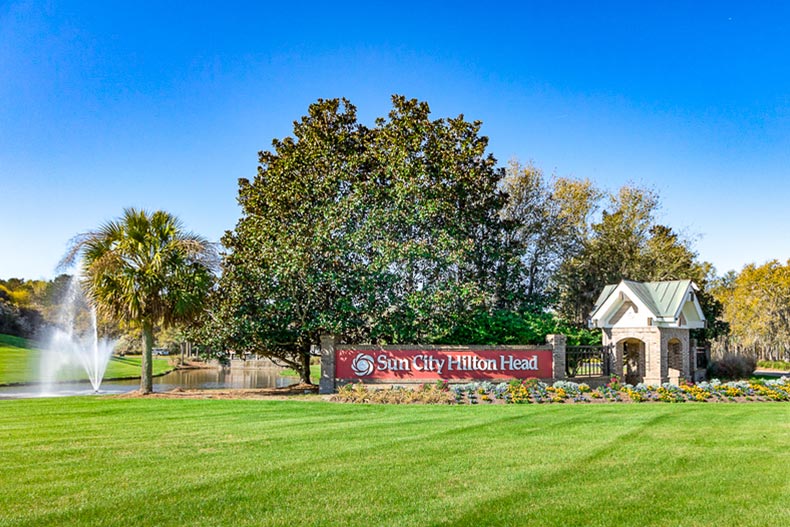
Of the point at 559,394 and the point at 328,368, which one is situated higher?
the point at 328,368

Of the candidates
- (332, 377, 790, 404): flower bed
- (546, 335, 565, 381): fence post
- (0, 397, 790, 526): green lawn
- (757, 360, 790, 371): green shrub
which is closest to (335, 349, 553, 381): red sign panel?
(546, 335, 565, 381): fence post

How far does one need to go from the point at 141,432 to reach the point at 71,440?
1.22 m

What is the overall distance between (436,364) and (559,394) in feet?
17.0

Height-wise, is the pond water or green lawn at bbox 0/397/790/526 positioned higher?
green lawn at bbox 0/397/790/526

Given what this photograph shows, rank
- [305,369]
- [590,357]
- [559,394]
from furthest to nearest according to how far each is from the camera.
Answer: [305,369]
[590,357]
[559,394]

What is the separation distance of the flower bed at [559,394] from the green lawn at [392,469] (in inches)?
137

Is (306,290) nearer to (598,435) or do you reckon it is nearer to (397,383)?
(397,383)

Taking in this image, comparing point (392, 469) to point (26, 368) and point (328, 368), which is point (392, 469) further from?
point (26, 368)

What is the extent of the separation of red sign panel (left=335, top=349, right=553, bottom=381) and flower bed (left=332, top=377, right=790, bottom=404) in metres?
1.92

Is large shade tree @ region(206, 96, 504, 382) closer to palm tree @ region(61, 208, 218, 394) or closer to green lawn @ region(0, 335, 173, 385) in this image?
palm tree @ region(61, 208, 218, 394)

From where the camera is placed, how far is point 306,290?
22219 millimetres

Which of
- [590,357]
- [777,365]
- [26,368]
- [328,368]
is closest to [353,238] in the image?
[328,368]

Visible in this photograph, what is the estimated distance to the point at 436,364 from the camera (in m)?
22.1

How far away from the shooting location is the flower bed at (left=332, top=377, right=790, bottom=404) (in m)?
17.7
